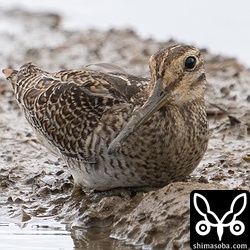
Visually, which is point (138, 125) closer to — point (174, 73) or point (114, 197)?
point (174, 73)

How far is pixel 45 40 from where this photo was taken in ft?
51.9

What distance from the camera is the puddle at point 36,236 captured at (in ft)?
24.9

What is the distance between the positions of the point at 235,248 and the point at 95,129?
1.90 meters

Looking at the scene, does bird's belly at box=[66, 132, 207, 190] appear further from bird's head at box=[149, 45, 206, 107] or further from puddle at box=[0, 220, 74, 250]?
puddle at box=[0, 220, 74, 250]

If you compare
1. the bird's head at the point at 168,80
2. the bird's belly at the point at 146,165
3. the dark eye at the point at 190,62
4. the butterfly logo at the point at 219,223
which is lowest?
the butterfly logo at the point at 219,223

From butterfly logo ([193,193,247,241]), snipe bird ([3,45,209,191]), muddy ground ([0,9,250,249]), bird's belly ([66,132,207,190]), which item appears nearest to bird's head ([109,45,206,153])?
snipe bird ([3,45,209,191])

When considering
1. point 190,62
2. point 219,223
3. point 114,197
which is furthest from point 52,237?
point 190,62

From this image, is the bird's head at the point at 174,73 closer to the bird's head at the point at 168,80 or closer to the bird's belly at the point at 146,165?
the bird's head at the point at 168,80

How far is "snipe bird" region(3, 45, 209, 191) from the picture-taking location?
796 centimetres

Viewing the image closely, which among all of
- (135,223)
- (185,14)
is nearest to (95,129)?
(135,223)

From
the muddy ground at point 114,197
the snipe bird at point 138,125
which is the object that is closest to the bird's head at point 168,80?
the snipe bird at point 138,125

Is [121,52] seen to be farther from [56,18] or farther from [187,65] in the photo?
[187,65]

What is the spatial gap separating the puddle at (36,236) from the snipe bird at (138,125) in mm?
605

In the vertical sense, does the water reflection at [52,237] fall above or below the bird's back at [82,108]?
below
